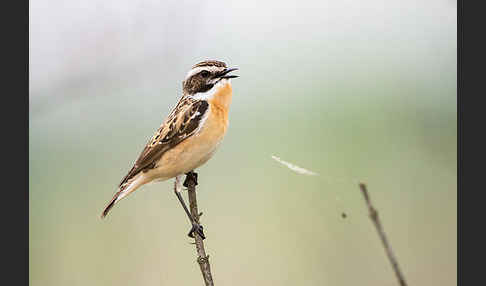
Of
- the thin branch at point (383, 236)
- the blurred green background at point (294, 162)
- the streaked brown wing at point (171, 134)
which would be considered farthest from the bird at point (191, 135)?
the thin branch at point (383, 236)

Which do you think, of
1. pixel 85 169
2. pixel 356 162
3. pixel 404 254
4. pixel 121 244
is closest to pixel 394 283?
pixel 404 254

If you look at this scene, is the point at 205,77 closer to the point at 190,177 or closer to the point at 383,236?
the point at 190,177

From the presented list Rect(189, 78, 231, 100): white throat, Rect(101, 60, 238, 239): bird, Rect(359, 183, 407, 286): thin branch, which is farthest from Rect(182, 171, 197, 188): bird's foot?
Rect(359, 183, 407, 286): thin branch

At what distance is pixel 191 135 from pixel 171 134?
60 millimetres

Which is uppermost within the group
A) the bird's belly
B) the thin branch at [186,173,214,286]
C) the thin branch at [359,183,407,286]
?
the thin branch at [359,183,407,286]

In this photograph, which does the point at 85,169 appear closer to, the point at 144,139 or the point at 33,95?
the point at 144,139

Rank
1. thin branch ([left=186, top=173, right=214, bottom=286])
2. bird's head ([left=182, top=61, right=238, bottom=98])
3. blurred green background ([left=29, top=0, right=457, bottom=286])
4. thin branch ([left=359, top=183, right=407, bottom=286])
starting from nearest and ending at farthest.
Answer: thin branch ([left=359, top=183, right=407, bottom=286]) → thin branch ([left=186, top=173, right=214, bottom=286]) → bird's head ([left=182, top=61, right=238, bottom=98]) → blurred green background ([left=29, top=0, right=457, bottom=286])

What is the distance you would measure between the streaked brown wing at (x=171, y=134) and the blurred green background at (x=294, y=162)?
0.27m

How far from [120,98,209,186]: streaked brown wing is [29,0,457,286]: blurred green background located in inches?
10.8

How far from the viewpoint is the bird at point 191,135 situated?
1652mm

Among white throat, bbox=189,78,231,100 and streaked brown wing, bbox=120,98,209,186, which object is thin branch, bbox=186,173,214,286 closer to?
streaked brown wing, bbox=120,98,209,186

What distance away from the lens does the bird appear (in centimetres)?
165

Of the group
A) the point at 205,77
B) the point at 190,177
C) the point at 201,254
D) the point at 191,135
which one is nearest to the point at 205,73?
the point at 205,77

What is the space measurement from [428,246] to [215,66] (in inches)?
42.9
